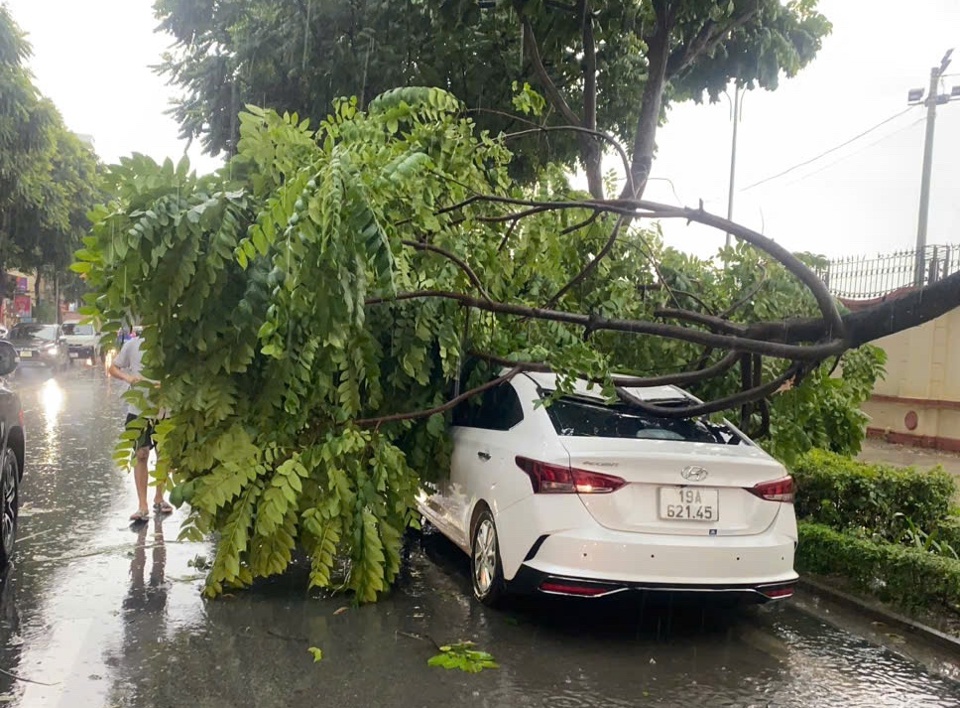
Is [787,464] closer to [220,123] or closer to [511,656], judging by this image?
[511,656]

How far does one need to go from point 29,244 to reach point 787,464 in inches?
1282

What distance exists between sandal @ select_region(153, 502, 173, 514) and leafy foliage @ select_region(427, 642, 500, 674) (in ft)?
14.3

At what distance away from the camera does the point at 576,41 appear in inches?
478

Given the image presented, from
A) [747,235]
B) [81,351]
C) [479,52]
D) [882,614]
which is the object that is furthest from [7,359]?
[81,351]

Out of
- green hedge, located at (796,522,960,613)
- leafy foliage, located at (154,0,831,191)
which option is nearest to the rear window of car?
leafy foliage, located at (154,0,831,191)

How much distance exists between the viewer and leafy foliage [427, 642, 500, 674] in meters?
4.75

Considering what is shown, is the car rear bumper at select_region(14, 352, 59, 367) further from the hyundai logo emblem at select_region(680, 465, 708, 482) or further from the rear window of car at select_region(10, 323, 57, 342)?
the hyundai logo emblem at select_region(680, 465, 708, 482)

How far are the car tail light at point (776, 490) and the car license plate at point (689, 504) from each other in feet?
0.95

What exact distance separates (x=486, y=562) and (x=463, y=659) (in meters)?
1.03

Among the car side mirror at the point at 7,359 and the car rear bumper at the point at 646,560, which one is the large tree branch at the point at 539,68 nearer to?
the car side mirror at the point at 7,359

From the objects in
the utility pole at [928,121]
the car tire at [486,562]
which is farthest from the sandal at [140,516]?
the utility pole at [928,121]

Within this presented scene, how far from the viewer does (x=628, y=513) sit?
512 cm

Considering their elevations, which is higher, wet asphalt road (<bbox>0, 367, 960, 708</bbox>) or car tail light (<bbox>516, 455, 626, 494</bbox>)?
car tail light (<bbox>516, 455, 626, 494</bbox>)

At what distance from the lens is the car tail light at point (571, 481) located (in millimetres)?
5125
